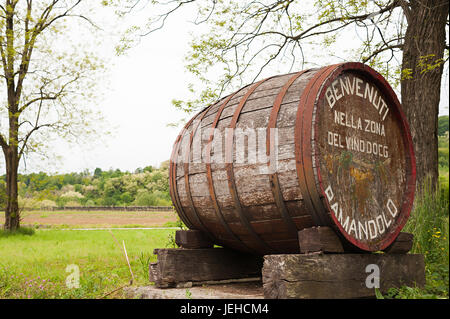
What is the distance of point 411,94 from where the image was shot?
257 inches

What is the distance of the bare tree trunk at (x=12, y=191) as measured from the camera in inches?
462

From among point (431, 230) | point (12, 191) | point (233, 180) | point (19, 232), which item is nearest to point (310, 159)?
point (233, 180)

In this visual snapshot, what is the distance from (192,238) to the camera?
4188mm

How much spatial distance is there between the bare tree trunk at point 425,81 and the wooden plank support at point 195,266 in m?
3.34

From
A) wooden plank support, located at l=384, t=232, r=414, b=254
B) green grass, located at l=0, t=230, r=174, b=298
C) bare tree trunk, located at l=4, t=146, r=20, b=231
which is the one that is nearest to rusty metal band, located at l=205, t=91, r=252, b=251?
wooden plank support, located at l=384, t=232, r=414, b=254

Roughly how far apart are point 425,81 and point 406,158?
329 centimetres

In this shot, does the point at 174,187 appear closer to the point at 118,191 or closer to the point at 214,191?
the point at 214,191

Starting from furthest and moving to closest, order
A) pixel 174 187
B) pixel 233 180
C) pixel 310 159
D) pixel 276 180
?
pixel 174 187, pixel 233 180, pixel 276 180, pixel 310 159

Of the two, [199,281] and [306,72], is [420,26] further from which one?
[199,281]

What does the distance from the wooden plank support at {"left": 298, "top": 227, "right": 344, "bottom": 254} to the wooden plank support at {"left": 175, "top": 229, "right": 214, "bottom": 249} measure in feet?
4.67

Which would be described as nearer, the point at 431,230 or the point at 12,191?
the point at 431,230

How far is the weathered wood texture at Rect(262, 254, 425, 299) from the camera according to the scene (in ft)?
9.52
